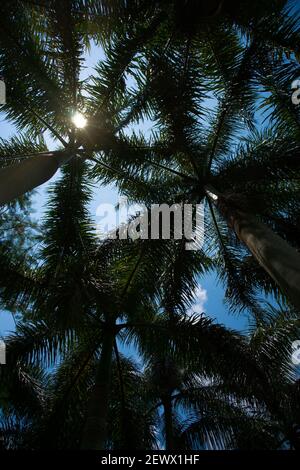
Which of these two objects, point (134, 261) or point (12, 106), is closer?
point (12, 106)

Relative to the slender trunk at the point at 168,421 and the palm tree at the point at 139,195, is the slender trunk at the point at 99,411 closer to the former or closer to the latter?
the palm tree at the point at 139,195

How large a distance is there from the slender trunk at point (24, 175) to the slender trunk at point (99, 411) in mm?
3090

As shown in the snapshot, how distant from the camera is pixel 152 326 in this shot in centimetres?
627

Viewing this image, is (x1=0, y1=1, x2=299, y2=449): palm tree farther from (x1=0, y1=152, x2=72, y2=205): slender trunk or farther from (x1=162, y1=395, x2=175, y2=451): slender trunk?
(x1=162, y1=395, x2=175, y2=451): slender trunk

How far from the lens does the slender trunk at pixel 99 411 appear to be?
4656 millimetres

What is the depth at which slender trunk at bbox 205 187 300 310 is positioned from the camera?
118 inches

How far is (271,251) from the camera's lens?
3.49 m

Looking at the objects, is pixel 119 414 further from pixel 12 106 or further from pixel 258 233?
pixel 12 106

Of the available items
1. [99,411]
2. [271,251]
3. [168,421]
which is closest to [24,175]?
[271,251]

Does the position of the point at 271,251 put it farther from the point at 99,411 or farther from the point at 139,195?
the point at 139,195

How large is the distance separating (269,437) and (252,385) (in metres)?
3.27

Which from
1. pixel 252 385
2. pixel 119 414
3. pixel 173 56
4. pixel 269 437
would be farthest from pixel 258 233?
pixel 269 437

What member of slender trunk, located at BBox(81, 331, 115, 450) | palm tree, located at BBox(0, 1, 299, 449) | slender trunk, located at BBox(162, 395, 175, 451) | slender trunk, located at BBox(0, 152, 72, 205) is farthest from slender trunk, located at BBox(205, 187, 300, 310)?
slender trunk, located at BBox(162, 395, 175, 451)

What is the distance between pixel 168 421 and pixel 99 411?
18.1ft
